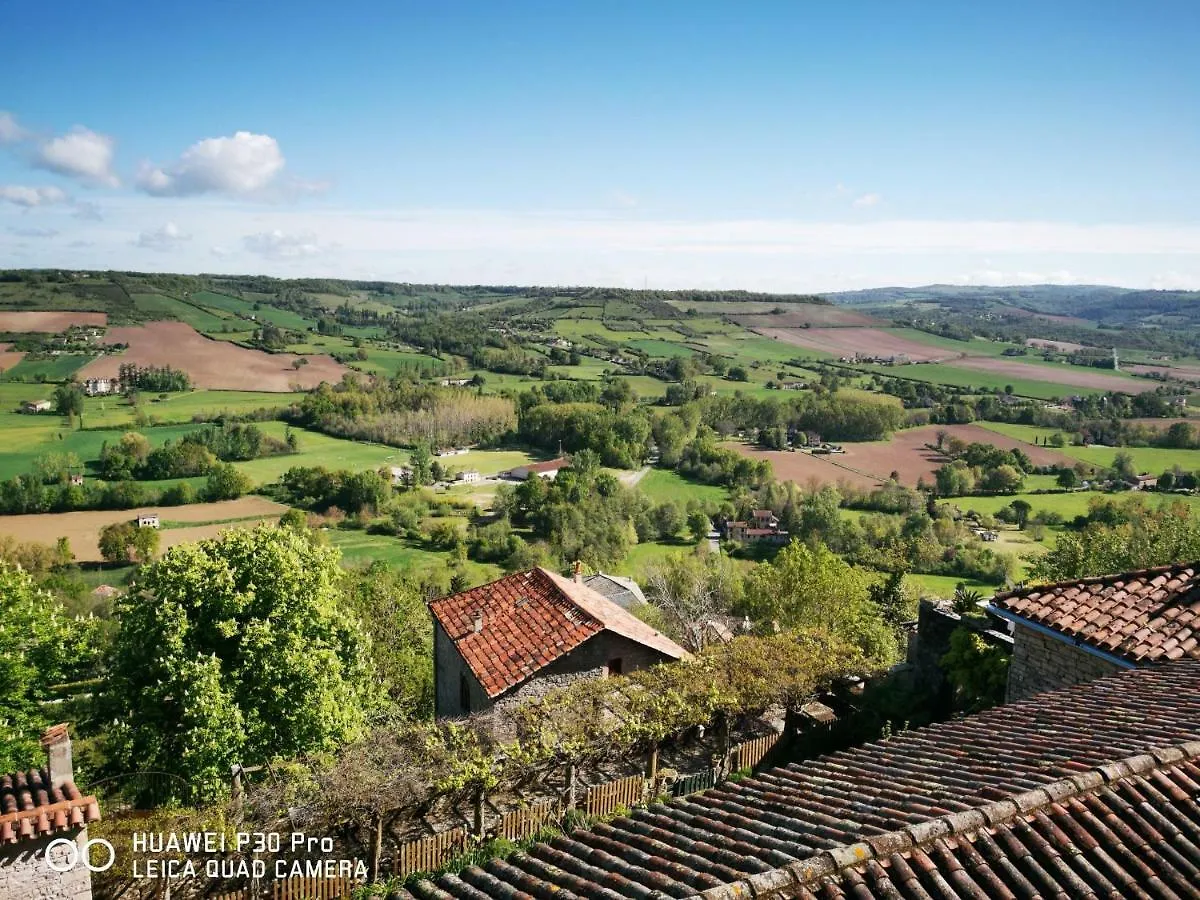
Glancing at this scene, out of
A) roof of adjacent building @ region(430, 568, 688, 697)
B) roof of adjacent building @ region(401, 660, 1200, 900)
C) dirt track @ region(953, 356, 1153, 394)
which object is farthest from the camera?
dirt track @ region(953, 356, 1153, 394)

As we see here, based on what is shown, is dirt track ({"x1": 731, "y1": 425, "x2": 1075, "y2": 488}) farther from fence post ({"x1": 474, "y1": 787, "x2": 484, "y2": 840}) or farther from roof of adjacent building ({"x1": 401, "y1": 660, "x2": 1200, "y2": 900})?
roof of adjacent building ({"x1": 401, "y1": 660, "x2": 1200, "y2": 900})

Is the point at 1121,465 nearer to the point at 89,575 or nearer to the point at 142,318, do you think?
the point at 89,575

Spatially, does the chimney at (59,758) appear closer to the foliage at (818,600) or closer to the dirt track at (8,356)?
the foliage at (818,600)

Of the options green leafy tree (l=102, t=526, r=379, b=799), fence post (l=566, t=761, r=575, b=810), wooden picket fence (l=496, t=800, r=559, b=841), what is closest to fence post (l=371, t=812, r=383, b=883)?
wooden picket fence (l=496, t=800, r=559, b=841)

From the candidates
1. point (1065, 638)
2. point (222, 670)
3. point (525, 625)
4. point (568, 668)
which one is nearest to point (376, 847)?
point (222, 670)

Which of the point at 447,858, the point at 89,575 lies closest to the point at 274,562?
the point at 447,858

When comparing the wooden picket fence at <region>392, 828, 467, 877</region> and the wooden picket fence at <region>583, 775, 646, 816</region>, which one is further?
the wooden picket fence at <region>583, 775, 646, 816</region>
